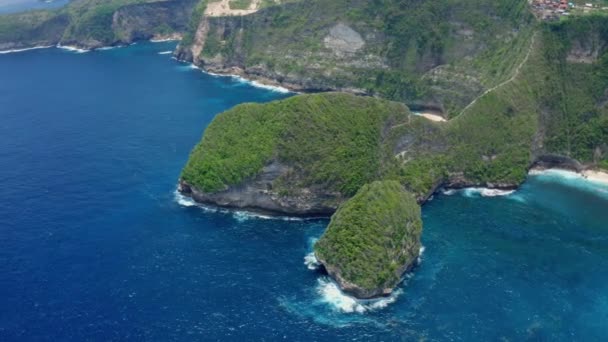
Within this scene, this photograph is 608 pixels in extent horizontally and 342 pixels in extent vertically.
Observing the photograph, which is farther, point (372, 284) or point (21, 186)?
point (21, 186)

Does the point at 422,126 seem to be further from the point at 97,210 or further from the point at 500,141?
the point at 97,210

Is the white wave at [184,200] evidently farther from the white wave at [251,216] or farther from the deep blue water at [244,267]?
the white wave at [251,216]

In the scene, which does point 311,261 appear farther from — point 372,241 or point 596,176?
point 596,176

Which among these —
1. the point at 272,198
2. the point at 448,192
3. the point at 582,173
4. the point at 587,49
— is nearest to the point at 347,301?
the point at 272,198

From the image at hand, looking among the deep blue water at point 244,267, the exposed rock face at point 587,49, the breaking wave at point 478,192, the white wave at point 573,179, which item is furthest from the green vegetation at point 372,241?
the exposed rock face at point 587,49

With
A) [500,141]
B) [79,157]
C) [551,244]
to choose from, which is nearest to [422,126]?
[500,141]
